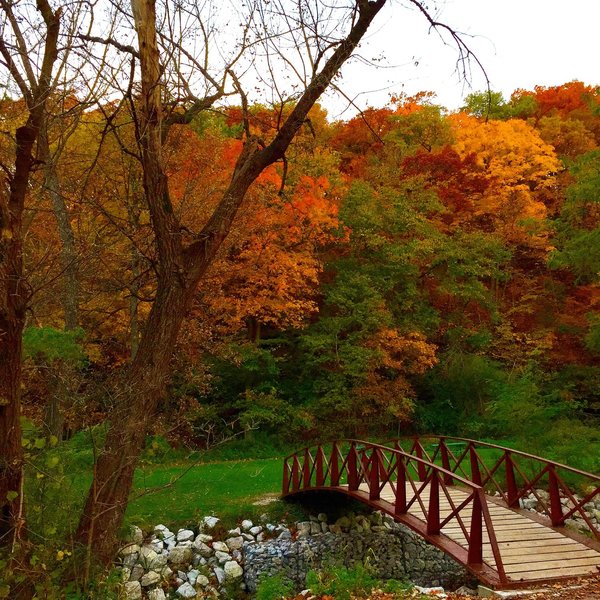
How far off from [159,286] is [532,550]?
544cm

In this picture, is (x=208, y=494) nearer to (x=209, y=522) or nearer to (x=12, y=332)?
(x=209, y=522)

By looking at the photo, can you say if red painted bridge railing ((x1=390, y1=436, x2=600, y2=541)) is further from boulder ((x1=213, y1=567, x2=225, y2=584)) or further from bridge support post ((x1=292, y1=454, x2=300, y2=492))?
boulder ((x1=213, y1=567, x2=225, y2=584))

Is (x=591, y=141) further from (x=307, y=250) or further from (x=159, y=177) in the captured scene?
(x=159, y=177)

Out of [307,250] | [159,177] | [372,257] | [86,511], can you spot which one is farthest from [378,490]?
[372,257]

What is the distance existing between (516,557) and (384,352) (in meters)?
11.2

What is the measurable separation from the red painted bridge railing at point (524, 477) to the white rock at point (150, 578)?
4757 millimetres

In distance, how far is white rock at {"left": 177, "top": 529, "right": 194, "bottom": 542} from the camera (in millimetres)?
11398

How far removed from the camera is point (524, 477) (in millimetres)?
8672

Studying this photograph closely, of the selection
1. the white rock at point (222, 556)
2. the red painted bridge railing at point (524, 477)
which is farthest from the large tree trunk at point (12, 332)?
the white rock at point (222, 556)

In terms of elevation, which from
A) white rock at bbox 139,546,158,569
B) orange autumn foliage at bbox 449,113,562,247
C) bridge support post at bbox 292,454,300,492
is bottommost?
white rock at bbox 139,546,158,569

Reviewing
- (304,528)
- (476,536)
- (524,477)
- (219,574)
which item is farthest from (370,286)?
(476,536)

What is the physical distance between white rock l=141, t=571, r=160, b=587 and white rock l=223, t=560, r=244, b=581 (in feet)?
3.84

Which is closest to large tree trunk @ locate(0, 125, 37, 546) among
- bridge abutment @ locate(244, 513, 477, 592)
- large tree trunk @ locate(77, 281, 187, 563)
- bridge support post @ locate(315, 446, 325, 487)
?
large tree trunk @ locate(77, 281, 187, 563)

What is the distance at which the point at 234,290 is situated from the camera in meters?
17.1
